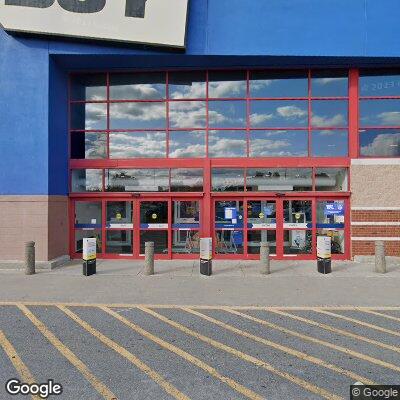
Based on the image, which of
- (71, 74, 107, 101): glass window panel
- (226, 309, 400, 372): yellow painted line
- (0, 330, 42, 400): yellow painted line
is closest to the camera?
(0, 330, 42, 400): yellow painted line

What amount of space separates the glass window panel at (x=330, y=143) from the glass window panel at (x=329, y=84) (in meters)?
1.31

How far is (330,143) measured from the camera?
11.6 metres

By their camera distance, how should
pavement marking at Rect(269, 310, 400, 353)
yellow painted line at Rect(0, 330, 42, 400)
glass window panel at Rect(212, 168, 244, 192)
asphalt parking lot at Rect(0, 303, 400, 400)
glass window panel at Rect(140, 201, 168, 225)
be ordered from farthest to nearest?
glass window panel at Rect(140, 201, 168, 225) → glass window panel at Rect(212, 168, 244, 192) → pavement marking at Rect(269, 310, 400, 353) → yellow painted line at Rect(0, 330, 42, 400) → asphalt parking lot at Rect(0, 303, 400, 400)

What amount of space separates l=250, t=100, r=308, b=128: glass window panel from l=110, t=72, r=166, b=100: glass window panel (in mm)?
3277

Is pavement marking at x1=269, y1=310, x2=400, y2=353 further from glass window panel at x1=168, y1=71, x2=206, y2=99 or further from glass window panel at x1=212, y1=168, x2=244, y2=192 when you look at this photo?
glass window panel at x1=168, y1=71, x2=206, y2=99

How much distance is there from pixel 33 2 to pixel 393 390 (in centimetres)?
1259

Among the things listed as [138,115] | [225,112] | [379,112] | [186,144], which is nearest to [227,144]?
[225,112]

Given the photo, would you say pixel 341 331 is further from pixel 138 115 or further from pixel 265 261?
pixel 138 115

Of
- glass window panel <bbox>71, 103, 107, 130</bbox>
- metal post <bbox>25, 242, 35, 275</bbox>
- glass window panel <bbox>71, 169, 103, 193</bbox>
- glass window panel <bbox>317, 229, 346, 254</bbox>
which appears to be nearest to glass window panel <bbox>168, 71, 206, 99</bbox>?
glass window panel <bbox>71, 103, 107, 130</bbox>

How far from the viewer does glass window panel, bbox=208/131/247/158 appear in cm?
1171

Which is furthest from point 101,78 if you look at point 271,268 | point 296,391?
point 296,391

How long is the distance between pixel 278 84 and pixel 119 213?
706cm

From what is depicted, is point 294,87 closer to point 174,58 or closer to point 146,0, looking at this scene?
point 174,58

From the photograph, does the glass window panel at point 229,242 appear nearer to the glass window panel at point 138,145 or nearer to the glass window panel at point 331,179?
the glass window panel at point 331,179
